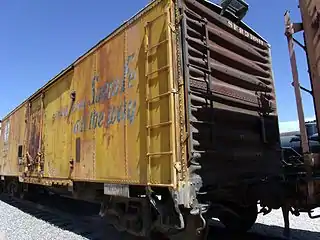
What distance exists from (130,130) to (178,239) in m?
1.81

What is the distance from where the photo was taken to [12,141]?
43.5 ft

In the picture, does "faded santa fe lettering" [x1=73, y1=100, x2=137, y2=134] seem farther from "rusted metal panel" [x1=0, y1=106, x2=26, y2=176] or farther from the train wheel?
"rusted metal panel" [x1=0, y1=106, x2=26, y2=176]

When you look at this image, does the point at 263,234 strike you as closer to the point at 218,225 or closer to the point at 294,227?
the point at 294,227

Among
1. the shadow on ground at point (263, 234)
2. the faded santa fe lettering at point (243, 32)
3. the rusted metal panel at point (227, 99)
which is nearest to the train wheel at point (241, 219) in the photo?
the shadow on ground at point (263, 234)

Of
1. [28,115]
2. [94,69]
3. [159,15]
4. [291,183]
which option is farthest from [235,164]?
[28,115]

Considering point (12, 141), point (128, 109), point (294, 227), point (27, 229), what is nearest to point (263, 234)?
point (294, 227)

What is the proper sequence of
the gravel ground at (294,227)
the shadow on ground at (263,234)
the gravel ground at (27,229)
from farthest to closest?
the gravel ground at (27,229) < the gravel ground at (294,227) < the shadow on ground at (263,234)

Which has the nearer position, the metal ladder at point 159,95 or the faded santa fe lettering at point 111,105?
the metal ladder at point 159,95

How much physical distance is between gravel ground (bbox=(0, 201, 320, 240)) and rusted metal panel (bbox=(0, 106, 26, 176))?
3158 millimetres

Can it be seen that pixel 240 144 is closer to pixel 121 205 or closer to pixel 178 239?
pixel 178 239

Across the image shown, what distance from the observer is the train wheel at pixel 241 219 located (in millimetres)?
6113

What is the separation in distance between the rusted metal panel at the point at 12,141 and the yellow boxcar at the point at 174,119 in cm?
586

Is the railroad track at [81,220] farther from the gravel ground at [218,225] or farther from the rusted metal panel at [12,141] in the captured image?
the rusted metal panel at [12,141]

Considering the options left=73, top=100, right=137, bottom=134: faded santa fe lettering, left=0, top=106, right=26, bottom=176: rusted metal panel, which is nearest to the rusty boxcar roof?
left=73, top=100, right=137, bottom=134: faded santa fe lettering
